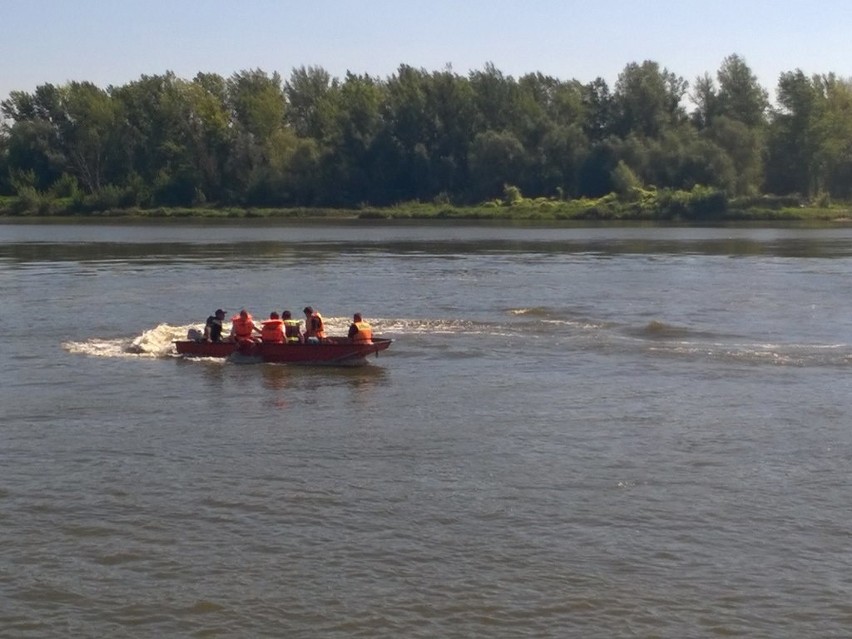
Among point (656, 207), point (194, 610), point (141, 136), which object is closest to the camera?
point (194, 610)

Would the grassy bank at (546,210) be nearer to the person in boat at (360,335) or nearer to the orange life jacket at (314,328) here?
the orange life jacket at (314,328)

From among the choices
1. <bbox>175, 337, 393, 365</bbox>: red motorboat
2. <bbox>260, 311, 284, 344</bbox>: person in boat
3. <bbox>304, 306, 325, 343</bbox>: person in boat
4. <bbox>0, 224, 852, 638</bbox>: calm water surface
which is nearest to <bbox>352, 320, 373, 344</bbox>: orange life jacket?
<bbox>175, 337, 393, 365</bbox>: red motorboat

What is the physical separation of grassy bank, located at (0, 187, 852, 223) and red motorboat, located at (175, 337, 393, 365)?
87421mm

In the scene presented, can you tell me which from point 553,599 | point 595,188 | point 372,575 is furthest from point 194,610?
point 595,188

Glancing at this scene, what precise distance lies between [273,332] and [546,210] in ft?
306

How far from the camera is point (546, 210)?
125 meters

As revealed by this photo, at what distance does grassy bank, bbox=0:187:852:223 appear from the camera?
117m

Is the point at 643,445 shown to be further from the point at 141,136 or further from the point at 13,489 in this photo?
the point at 141,136

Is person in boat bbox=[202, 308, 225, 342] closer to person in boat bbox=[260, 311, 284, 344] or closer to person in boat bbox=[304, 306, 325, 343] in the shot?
person in boat bbox=[260, 311, 284, 344]

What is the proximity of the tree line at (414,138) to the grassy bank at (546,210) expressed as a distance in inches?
63.5

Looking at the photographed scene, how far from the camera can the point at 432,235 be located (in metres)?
101

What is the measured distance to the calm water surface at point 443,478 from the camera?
53.2 ft

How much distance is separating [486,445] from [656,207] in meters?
97.4

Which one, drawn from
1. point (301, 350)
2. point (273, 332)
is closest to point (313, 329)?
point (301, 350)
